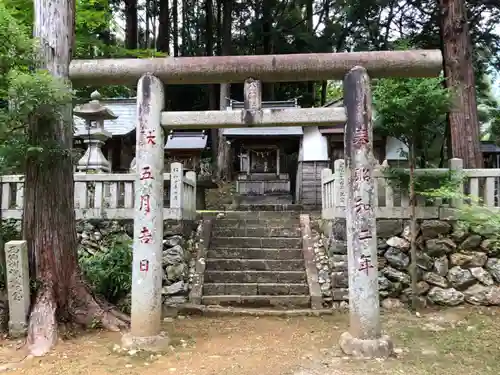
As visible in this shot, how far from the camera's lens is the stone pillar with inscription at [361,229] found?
5.34 metres

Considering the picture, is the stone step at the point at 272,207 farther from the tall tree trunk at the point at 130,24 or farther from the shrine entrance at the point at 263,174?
the tall tree trunk at the point at 130,24

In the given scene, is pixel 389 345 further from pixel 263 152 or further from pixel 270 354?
pixel 263 152

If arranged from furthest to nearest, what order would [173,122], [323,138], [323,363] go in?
[323,138] → [173,122] → [323,363]

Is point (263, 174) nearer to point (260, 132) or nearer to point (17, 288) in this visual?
point (260, 132)

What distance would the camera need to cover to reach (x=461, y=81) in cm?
1056

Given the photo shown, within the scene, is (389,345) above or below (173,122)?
below

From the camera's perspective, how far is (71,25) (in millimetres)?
6520

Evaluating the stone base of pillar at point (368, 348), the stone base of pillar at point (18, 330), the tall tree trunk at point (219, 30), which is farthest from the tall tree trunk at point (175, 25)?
the stone base of pillar at point (368, 348)

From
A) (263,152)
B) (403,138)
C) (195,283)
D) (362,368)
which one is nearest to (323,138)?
(263,152)

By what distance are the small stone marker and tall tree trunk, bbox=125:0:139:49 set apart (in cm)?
1740

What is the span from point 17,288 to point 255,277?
13.5ft

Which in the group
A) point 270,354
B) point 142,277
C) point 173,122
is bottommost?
point 270,354

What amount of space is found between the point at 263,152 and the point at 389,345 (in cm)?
1131

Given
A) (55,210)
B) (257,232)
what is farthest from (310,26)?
(55,210)
